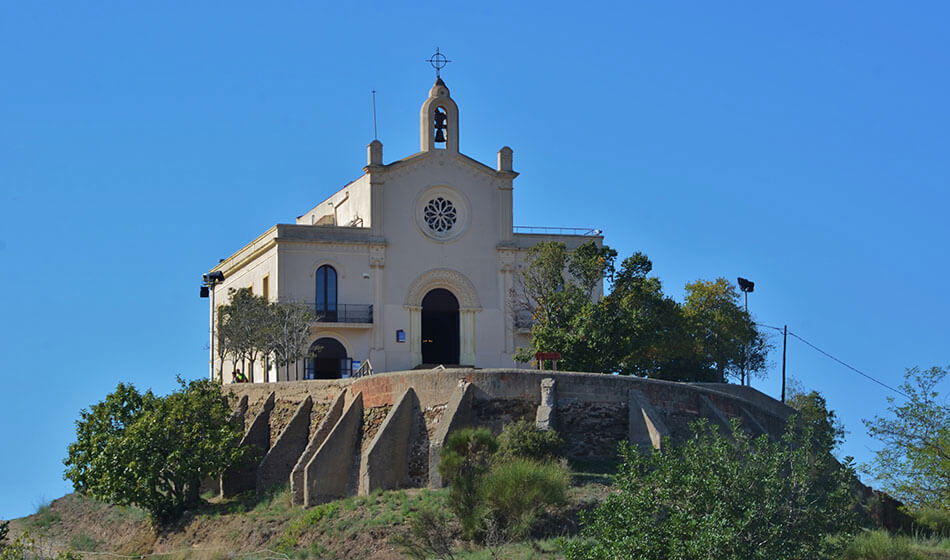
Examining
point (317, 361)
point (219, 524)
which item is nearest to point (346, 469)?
point (219, 524)

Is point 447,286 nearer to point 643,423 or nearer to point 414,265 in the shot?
point 414,265

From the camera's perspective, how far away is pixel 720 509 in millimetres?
33906

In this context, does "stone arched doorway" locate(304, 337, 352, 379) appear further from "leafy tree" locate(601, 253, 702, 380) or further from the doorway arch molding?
"leafy tree" locate(601, 253, 702, 380)

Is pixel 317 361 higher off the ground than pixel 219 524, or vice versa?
pixel 317 361

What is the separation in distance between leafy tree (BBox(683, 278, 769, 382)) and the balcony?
1160 cm

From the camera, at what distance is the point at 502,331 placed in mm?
65438

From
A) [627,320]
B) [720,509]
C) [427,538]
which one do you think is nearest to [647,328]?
[627,320]

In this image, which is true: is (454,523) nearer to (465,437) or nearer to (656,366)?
(465,437)

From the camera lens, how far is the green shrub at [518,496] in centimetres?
3938

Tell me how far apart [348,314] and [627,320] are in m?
12.3

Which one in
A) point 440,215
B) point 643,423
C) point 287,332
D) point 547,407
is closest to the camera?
point 547,407

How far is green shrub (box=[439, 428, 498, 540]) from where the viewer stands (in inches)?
1563

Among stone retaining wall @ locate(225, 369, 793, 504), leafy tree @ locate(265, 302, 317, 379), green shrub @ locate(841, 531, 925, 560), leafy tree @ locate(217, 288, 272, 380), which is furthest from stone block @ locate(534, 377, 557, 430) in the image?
leafy tree @ locate(217, 288, 272, 380)

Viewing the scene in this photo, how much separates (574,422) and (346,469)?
638 cm
